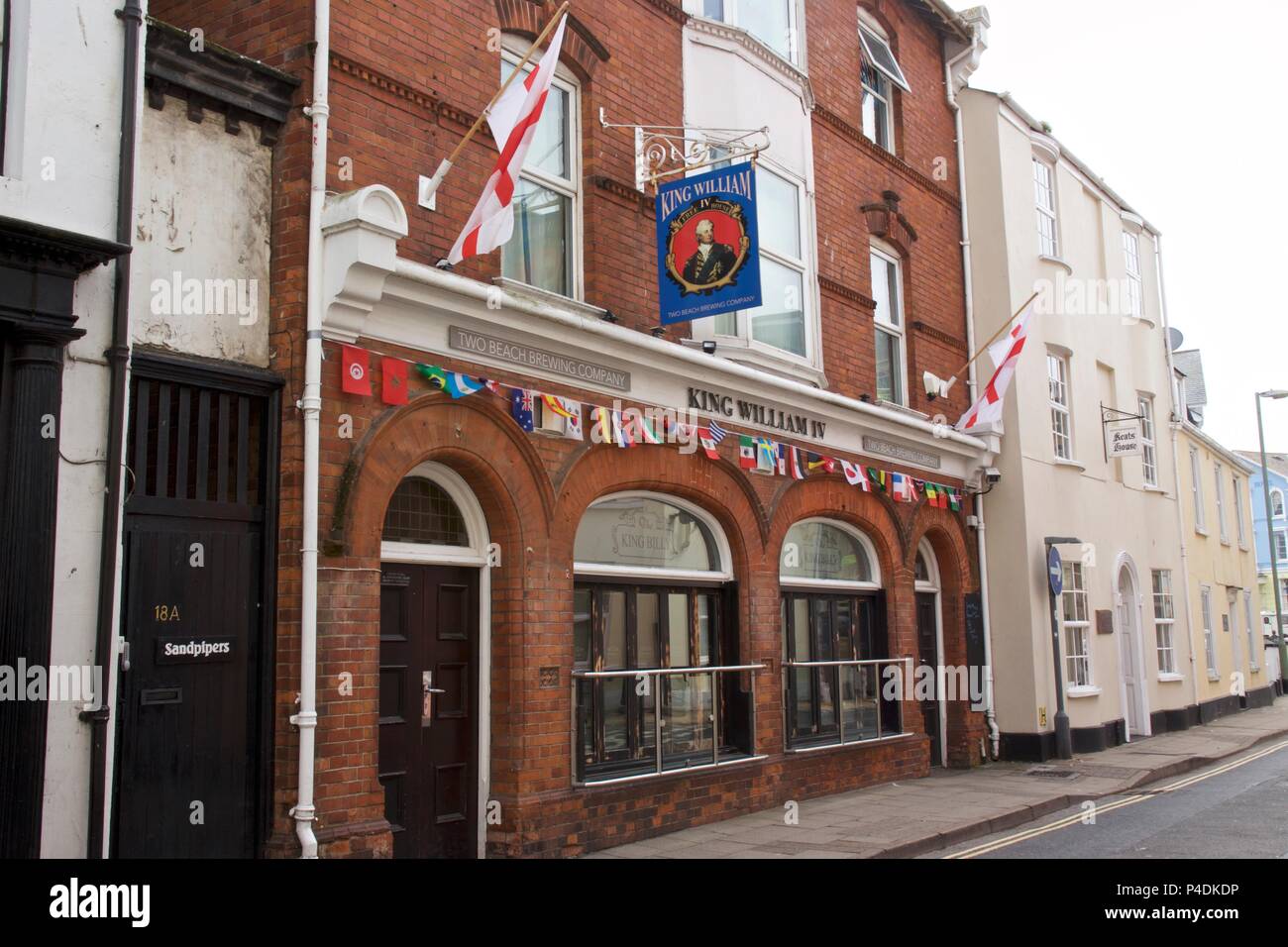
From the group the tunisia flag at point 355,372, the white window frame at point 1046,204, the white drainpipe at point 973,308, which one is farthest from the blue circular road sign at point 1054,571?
the tunisia flag at point 355,372

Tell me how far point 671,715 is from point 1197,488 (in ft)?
67.3

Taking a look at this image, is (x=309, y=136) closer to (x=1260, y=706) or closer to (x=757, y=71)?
(x=757, y=71)

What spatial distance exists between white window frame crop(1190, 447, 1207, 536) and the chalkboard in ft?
38.0

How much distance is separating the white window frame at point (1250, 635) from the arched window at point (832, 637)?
19689 mm

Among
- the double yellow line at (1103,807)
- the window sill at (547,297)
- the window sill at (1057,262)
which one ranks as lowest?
the double yellow line at (1103,807)

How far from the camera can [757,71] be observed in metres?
13.5

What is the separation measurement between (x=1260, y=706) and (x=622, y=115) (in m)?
25.9

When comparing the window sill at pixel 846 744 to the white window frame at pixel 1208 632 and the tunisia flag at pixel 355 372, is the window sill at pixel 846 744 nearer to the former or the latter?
the tunisia flag at pixel 355 372

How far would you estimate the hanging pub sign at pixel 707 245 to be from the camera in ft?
35.0

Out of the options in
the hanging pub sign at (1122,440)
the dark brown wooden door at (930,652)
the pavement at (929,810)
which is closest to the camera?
the pavement at (929,810)

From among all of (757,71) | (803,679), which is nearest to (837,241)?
(757,71)

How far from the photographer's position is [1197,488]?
1081 inches

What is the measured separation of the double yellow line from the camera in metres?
10.6

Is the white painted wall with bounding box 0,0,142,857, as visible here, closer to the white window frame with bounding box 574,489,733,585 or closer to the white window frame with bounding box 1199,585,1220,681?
the white window frame with bounding box 574,489,733,585
